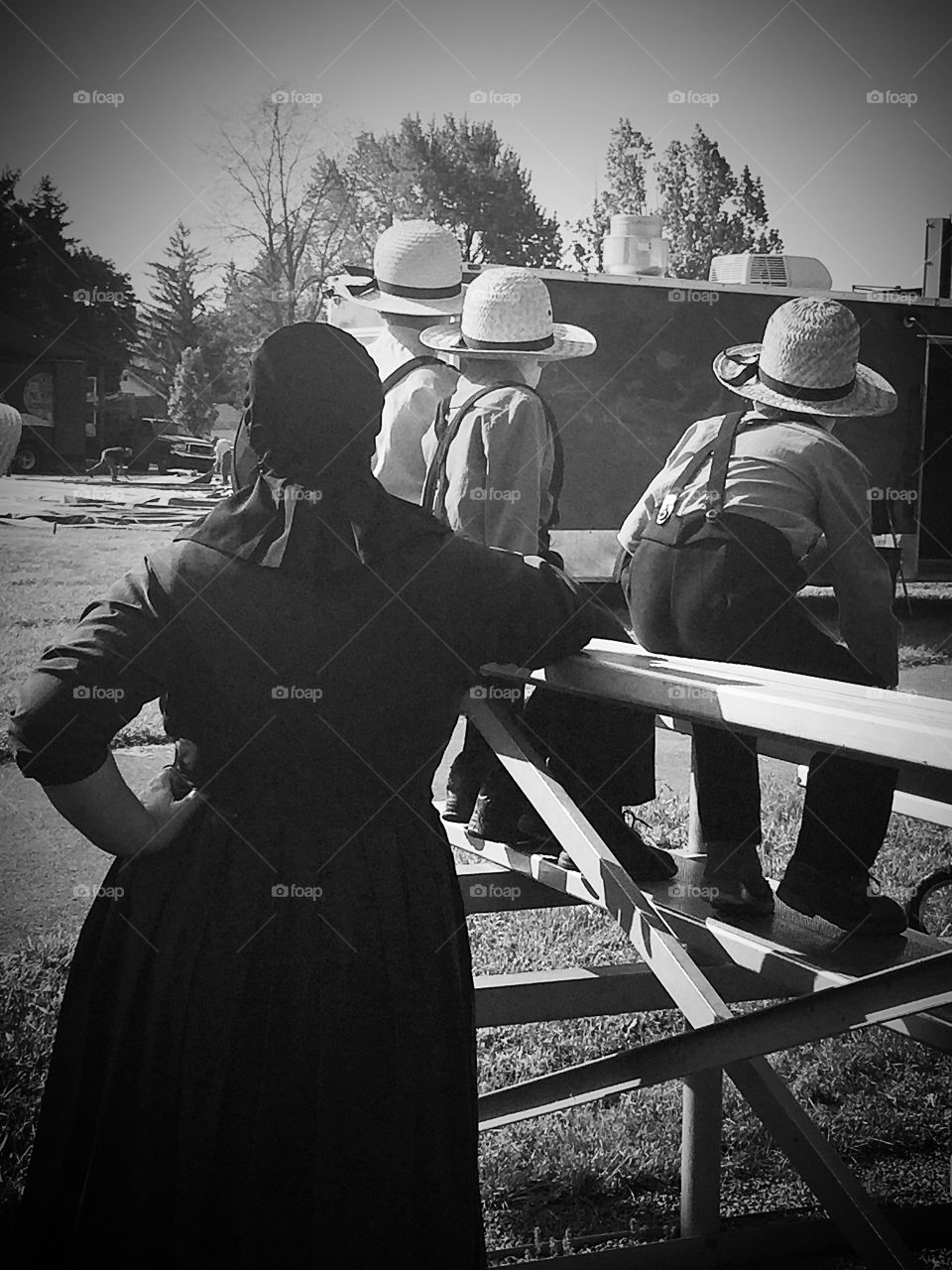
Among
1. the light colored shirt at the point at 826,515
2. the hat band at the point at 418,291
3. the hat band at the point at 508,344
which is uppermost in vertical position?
the hat band at the point at 418,291

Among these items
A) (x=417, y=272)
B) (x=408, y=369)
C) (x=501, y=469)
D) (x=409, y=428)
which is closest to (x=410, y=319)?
(x=417, y=272)

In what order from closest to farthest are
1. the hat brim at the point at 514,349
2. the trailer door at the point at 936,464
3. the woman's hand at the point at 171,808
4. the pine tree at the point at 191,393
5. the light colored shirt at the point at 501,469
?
the woman's hand at the point at 171,808 < the light colored shirt at the point at 501,469 < the hat brim at the point at 514,349 < the pine tree at the point at 191,393 < the trailer door at the point at 936,464

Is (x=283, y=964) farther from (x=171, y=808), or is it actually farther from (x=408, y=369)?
(x=408, y=369)

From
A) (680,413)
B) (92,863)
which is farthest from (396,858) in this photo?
(680,413)

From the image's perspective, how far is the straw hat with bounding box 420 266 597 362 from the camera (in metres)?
3.10

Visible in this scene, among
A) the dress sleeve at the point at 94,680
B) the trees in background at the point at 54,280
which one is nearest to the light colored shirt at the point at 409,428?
the trees in background at the point at 54,280

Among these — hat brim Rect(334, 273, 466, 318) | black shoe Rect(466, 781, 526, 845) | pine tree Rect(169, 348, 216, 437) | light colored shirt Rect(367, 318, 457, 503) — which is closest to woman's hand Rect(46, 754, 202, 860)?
black shoe Rect(466, 781, 526, 845)

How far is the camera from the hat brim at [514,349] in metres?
3.08

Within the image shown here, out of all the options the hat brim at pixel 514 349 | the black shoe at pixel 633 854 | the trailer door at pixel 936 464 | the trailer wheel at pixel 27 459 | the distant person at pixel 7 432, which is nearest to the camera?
the black shoe at pixel 633 854

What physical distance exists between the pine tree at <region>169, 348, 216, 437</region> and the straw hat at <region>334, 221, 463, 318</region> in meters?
3.74

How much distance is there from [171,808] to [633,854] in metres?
1.23

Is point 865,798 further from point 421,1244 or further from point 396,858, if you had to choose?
point 421,1244

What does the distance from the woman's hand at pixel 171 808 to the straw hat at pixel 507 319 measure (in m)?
1.56

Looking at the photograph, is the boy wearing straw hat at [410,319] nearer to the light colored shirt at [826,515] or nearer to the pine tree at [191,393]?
the light colored shirt at [826,515]
